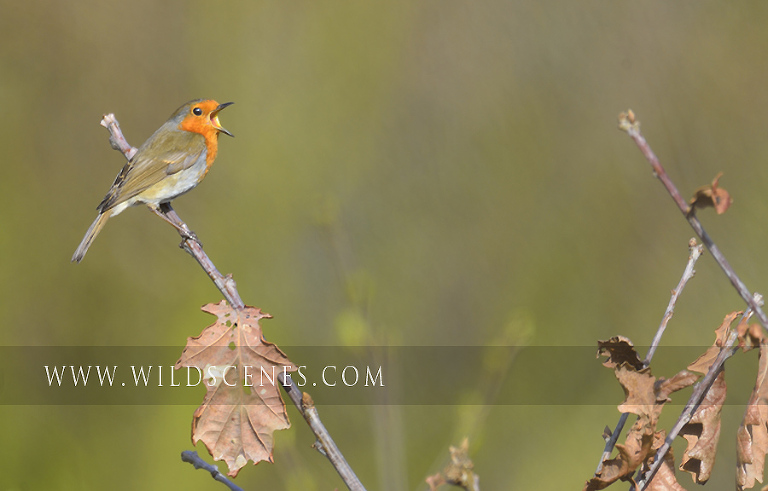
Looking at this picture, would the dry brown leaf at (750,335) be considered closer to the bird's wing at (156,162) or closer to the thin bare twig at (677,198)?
the thin bare twig at (677,198)

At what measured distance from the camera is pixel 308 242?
12.8 feet

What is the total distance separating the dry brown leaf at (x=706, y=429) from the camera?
1.01 m

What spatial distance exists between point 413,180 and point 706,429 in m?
3.29

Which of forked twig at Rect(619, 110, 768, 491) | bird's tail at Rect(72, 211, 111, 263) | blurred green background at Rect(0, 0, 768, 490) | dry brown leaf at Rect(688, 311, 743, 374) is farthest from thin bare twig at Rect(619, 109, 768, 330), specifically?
blurred green background at Rect(0, 0, 768, 490)

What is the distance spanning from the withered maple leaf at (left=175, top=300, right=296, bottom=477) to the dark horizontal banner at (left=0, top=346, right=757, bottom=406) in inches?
63.7

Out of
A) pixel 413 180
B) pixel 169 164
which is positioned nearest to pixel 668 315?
→ pixel 169 164

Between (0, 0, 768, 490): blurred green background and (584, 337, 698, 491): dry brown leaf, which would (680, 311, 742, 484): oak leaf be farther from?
(0, 0, 768, 490): blurred green background

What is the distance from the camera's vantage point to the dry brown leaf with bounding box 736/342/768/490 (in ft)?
3.10

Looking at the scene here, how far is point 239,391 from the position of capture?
3.49ft

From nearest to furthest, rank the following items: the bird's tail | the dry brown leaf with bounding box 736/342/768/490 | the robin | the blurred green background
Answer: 1. the dry brown leaf with bounding box 736/342/768/490
2. the robin
3. the bird's tail
4. the blurred green background

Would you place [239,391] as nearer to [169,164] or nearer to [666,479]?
[666,479]

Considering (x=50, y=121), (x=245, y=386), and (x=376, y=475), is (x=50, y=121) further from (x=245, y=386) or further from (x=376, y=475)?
(x=245, y=386)

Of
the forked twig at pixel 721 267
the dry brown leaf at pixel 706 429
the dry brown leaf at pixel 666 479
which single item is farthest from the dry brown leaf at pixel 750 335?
the dry brown leaf at pixel 666 479

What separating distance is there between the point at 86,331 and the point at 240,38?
6.98 ft
